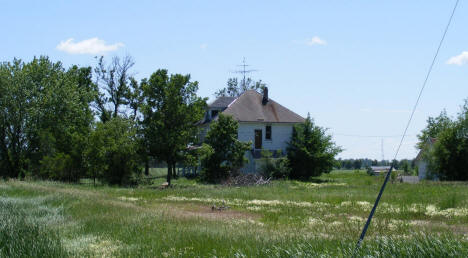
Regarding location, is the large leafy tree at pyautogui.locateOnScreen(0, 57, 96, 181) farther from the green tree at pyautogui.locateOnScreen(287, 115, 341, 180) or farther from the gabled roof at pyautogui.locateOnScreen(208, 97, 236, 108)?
the green tree at pyautogui.locateOnScreen(287, 115, 341, 180)

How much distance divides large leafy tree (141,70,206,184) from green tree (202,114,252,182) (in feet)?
10.3

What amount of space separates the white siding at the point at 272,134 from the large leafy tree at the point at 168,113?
447 inches

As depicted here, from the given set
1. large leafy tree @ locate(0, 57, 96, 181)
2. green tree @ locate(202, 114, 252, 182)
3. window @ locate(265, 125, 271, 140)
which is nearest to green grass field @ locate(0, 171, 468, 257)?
large leafy tree @ locate(0, 57, 96, 181)

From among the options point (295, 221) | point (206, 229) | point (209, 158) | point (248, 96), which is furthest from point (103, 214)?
point (248, 96)

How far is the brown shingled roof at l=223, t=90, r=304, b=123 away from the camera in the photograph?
52656 millimetres

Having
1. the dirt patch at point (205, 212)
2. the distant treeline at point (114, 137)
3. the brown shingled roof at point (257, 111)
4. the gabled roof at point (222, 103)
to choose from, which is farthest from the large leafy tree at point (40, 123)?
the dirt patch at point (205, 212)

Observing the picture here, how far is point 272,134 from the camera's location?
5356 centimetres

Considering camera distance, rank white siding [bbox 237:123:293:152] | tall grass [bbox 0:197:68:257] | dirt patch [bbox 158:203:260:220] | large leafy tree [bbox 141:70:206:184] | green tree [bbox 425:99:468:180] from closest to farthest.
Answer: tall grass [bbox 0:197:68:257]
dirt patch [bbox 158:203:260:220]
large leafy tree [bbox 141:70:206:184]
green tree [bbox 425:99:468:180]
white siding [bbox 237:123:293:152]

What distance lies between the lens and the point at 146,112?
41.3 metres

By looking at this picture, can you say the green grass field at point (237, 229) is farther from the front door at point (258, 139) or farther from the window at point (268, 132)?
the window at point (268, 132)

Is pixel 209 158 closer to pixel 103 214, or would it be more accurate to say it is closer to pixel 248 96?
pixel 248 96

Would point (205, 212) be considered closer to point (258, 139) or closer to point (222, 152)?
point (222, 152)

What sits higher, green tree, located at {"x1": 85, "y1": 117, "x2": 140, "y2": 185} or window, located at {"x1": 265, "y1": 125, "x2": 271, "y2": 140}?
window, located at {"x1": 265, "y1": 125, "x2": 271, "y2": 140}

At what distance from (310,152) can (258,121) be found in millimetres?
6465
